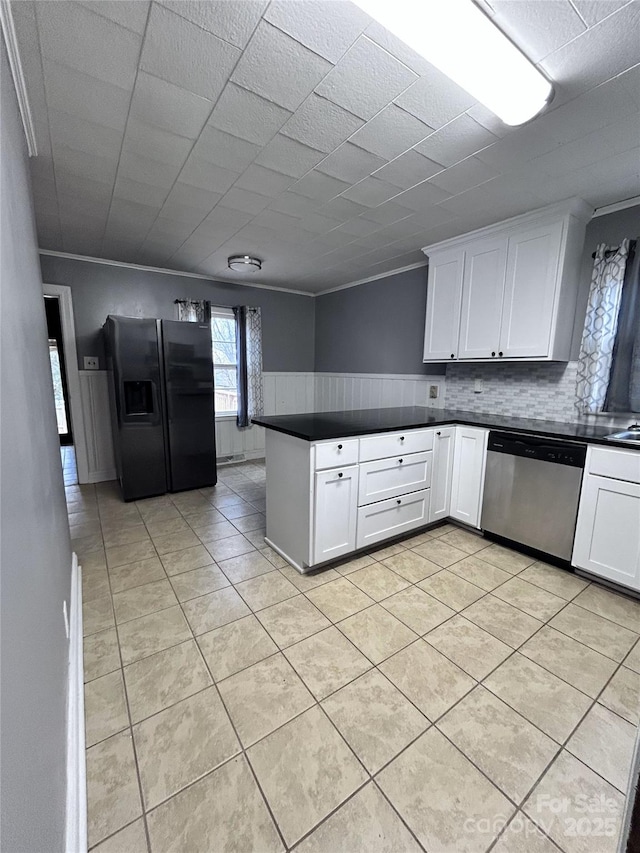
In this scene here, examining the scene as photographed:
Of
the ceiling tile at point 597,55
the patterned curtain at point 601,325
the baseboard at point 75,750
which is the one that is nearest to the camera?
the baseboard at point 75,750

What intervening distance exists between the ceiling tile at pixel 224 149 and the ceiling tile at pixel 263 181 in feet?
0.27

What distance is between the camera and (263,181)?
2.12 metres

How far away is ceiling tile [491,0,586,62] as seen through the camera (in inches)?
44.3

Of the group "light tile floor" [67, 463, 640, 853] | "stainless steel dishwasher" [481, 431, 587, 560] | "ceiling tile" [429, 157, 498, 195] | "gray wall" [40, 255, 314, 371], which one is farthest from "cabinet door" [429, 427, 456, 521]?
"gray wall" [40, 255, 314, 371]

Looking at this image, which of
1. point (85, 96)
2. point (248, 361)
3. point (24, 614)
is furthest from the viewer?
point (248, 361)

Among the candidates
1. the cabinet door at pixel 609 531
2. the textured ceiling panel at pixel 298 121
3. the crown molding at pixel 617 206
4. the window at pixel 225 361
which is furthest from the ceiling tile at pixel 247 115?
the window at pixel 225 361

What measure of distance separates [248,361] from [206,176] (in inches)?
102

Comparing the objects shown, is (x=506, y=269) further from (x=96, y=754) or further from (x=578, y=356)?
(x=96, y=754)

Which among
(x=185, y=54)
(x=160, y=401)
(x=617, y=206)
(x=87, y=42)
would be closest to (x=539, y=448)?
(x=617, y=206)

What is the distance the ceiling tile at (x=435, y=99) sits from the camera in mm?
1391

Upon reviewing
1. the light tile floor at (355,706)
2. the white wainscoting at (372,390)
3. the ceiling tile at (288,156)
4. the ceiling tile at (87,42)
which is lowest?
the light tile floor at (355,706)

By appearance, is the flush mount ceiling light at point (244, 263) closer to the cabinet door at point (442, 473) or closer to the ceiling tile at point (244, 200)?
the ceiling tile at point (244, 200)

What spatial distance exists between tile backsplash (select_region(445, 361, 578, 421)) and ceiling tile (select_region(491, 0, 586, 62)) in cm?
195

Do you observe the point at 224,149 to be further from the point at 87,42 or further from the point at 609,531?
the point at 609,531
